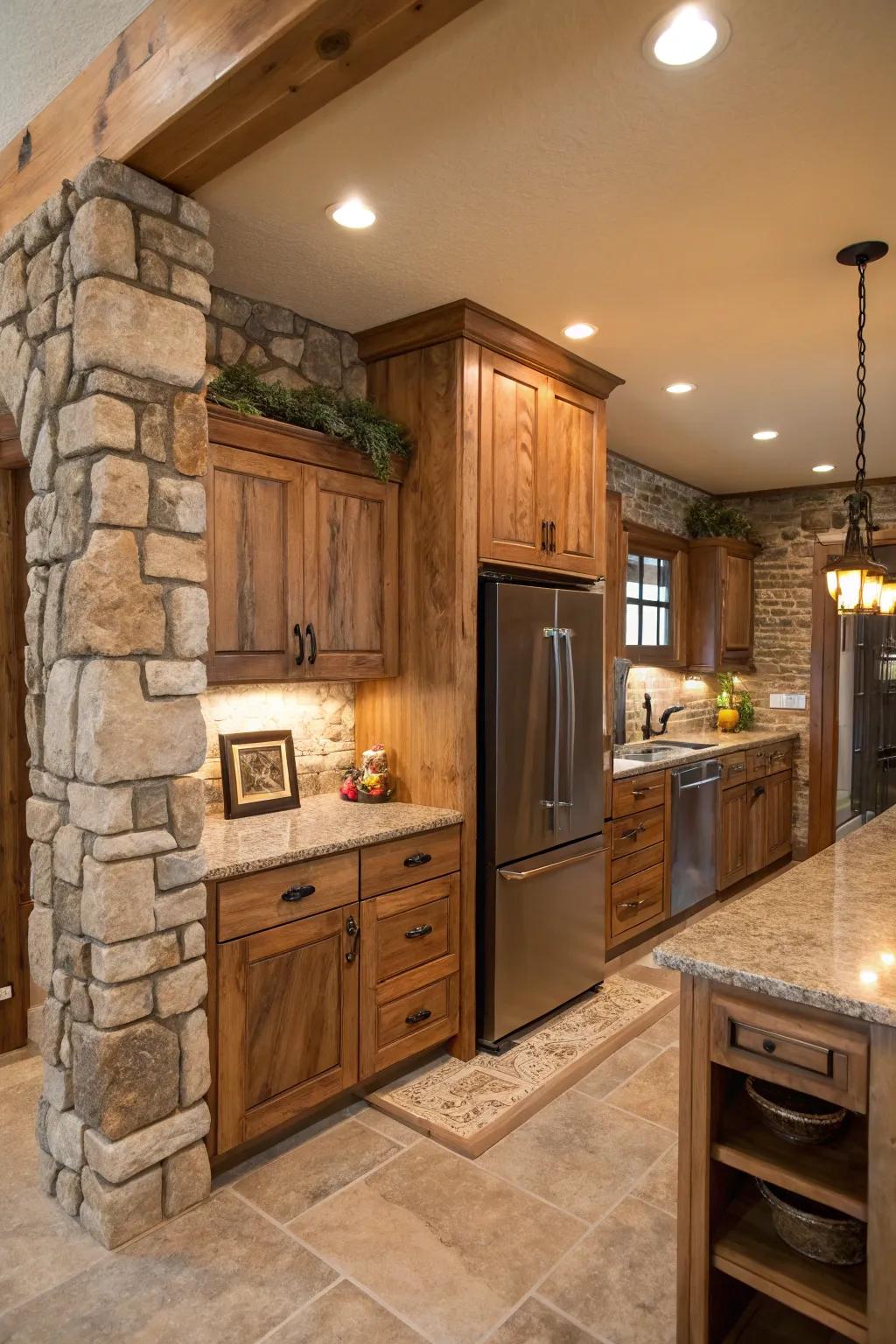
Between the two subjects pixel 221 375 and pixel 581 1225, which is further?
pixel 221 375

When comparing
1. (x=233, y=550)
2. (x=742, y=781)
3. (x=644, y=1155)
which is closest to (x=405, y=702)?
(x=233, y=550)

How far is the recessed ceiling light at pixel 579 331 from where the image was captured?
10.8 ft

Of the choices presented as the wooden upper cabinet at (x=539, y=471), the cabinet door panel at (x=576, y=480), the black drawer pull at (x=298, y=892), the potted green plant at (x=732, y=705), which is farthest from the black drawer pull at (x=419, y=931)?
the potted green plant at (x=732, y=705)

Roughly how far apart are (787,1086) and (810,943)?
→ 0.29 m

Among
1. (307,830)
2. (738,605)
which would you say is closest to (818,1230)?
(307,830)

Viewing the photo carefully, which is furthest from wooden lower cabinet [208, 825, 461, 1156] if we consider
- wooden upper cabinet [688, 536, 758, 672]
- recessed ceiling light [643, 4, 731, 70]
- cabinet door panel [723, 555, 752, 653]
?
cabinet door panel [723, 555, 752, 653]

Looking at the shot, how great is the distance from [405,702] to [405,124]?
1.93m

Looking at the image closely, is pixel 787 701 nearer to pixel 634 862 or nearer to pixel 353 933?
pixel 634 862

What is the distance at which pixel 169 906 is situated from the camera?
2188 mm

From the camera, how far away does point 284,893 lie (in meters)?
2.51

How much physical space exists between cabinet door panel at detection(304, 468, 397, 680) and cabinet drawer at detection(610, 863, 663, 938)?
5.85 ft

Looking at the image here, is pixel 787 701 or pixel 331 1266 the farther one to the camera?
pixel 787 701

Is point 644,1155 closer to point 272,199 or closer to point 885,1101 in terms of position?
point 885,1101

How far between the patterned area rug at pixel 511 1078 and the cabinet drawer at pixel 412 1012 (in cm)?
21
